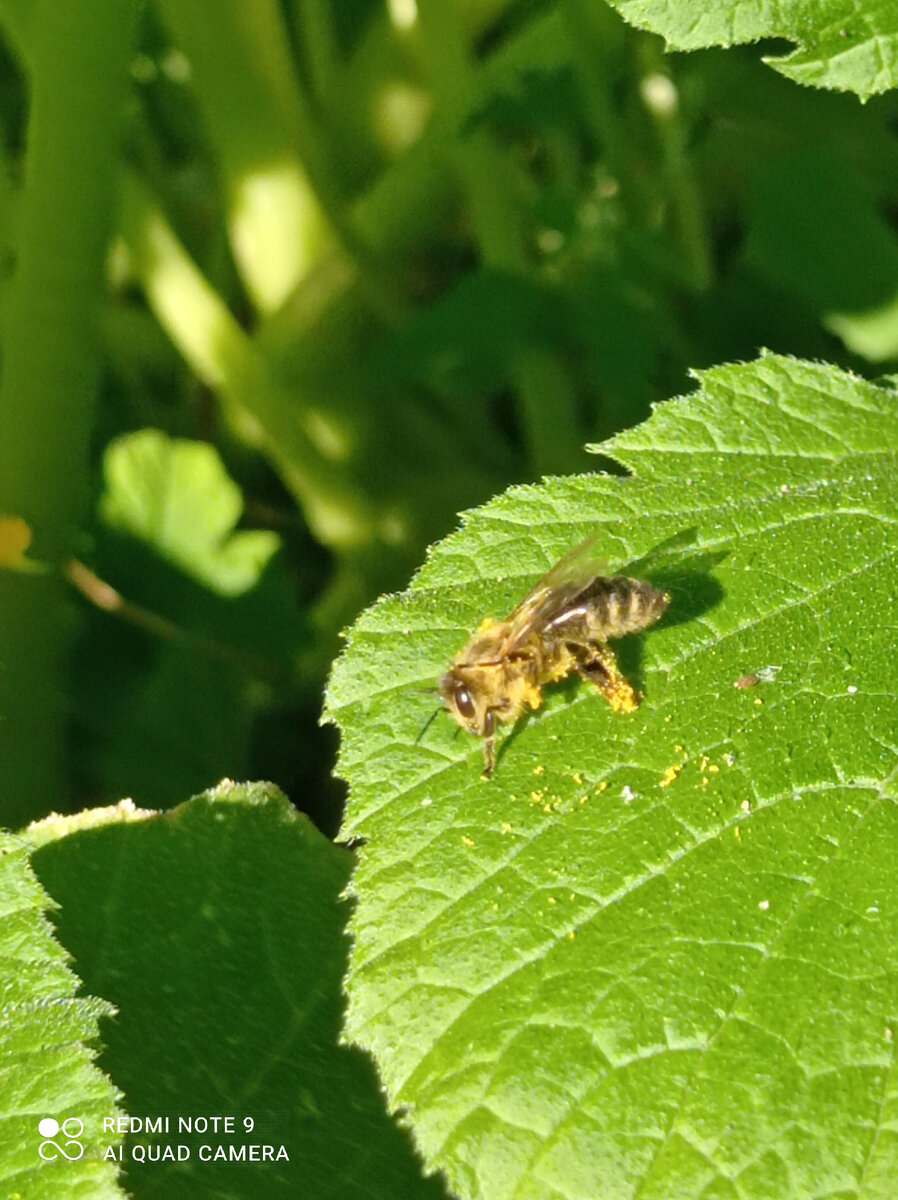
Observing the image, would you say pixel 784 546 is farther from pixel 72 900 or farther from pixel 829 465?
pixel 72 900

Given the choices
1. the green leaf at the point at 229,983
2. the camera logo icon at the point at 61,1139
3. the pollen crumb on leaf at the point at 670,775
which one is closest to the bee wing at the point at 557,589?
the pollen crumb on leaf at the point at 670,775

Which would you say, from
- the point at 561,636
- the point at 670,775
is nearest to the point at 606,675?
the point at 561,636

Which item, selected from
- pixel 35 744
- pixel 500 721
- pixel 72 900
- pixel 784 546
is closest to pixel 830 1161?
pixel 500 721

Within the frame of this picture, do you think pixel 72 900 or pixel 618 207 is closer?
pixel 72 900

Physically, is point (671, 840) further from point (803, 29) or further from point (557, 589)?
point (803, 29)

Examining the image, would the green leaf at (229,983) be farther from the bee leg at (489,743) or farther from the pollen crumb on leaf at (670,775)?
the pollen crumb on leaf at (670,775)

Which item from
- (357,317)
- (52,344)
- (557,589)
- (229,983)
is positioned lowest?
(229,983)
